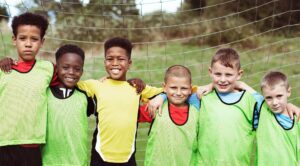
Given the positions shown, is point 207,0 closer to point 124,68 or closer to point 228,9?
point 228,9

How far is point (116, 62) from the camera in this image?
9.52ft

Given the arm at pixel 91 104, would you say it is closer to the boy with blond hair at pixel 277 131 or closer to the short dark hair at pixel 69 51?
the short dark hair at pixel 69 51

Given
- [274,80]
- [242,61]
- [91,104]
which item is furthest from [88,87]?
[242,61]

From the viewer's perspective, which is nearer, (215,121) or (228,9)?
(215,121)

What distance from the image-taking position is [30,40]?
2785 millimetres

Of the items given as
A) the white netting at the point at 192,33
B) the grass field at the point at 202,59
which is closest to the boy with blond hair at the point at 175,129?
the white netting at the point at 192,33

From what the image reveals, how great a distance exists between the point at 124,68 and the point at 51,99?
0.43 meters

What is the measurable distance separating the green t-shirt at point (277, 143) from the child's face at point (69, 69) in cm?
99

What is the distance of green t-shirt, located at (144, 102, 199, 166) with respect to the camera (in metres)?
2.77

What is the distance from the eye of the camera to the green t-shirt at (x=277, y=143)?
271 centimetres

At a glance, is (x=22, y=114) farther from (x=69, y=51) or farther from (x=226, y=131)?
(x=226, y=131)

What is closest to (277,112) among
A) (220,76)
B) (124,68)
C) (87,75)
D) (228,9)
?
(220,76)

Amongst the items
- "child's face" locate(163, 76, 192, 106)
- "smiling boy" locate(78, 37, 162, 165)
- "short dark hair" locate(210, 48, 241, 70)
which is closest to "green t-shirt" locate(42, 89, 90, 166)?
"smiling boy" locate(78, 37, 162, 165)

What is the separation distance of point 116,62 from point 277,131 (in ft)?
3.00
